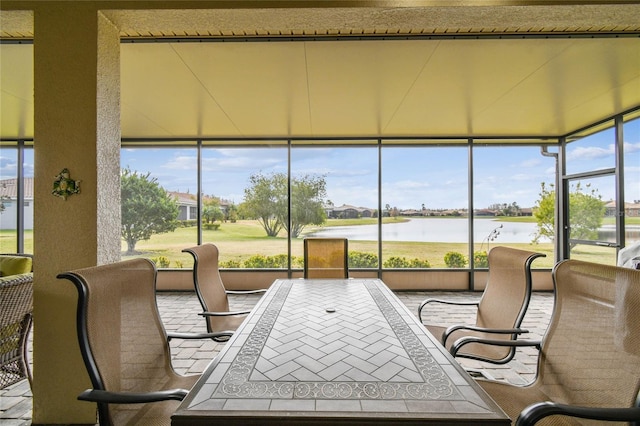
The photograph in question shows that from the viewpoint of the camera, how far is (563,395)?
1376mm

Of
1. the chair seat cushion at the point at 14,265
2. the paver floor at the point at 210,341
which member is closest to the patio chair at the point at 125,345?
the paver floor at the point at 210,341

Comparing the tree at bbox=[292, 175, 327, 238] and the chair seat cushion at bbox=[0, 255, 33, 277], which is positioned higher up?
the tree at bbox=[292, 175, 327, 238]

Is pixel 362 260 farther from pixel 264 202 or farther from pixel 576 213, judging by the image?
pixel 576 213

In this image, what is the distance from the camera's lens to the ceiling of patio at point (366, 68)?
2080mm

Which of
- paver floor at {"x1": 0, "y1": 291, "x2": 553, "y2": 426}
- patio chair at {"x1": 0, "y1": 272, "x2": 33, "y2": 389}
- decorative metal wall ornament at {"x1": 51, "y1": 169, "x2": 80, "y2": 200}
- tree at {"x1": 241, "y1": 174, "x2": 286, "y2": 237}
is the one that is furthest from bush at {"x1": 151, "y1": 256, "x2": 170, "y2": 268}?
decorative metal wall ornament at {"x1": 51, "y1": 169, "x2": 80, "y2": 200}

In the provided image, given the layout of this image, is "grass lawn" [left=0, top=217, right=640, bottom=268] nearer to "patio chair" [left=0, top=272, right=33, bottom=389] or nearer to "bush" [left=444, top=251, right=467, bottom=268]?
"bush" [left=444, top=251, right=467, bottom=268]

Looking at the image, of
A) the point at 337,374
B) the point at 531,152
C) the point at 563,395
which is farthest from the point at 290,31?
the point at 531,152

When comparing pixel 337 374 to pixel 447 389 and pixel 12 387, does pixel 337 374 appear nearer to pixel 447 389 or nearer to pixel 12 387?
pixel 447 389

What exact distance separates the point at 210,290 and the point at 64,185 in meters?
1.21

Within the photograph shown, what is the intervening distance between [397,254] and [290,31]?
4.24 metres

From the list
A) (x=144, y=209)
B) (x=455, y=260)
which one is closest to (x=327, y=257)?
(x=455, y=260)

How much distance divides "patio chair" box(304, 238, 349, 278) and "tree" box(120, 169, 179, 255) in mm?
3559

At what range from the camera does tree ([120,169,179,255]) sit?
18.4 ft

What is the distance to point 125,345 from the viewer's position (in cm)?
134
